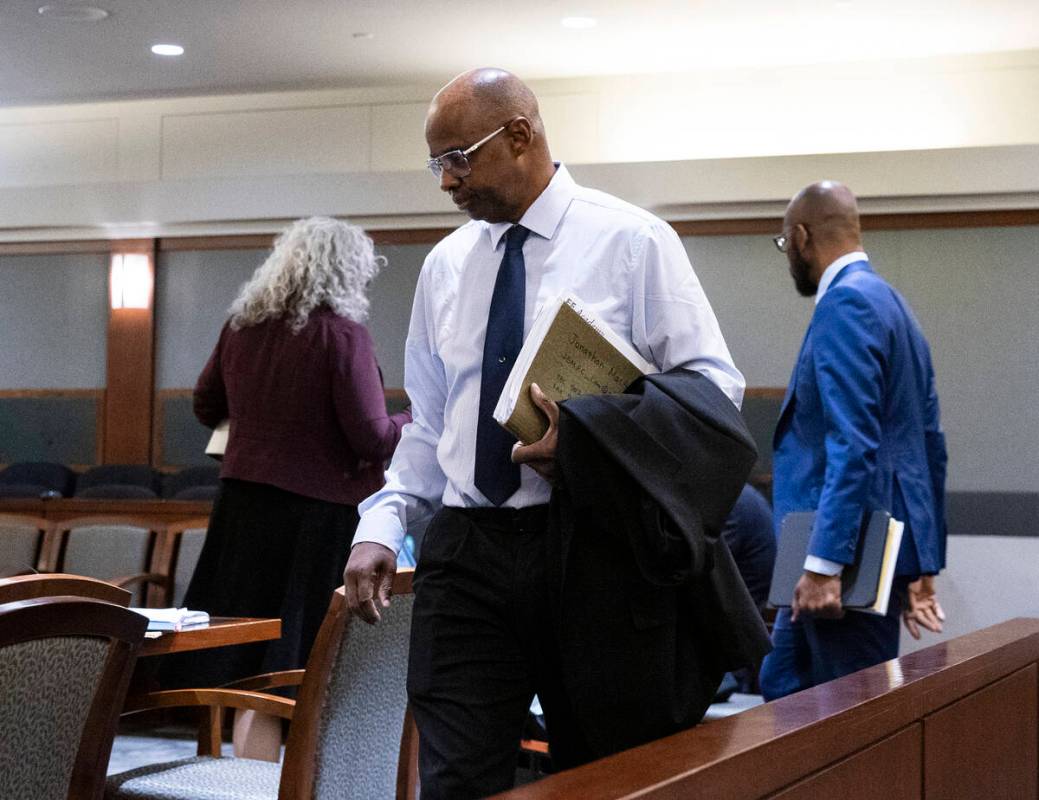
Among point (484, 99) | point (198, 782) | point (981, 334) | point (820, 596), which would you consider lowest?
point (198, 782)

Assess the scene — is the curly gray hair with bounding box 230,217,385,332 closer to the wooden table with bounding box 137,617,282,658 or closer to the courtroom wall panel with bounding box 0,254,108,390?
the wooden table with bounding box 137,617,282,658

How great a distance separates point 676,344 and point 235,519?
7.10 feet

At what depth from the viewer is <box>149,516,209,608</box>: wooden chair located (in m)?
5.77

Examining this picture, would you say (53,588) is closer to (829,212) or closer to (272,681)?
(272,681)

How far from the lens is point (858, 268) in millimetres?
2920

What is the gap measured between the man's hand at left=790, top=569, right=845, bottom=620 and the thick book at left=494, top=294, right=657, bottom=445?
3.83 feet

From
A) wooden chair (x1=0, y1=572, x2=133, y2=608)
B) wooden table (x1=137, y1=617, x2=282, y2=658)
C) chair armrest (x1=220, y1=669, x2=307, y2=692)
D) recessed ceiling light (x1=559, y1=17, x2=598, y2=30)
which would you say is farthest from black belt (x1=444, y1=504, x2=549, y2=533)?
recessed ceiling light (x1=559, y1=17, x2=598, y2=30)

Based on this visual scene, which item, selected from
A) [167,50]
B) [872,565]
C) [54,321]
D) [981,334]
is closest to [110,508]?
[167,50]

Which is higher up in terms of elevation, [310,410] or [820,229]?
[820,229]

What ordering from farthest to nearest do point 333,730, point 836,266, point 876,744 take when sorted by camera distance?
point 836,266, point 333,730, point 876,744

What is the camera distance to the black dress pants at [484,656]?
177 cm


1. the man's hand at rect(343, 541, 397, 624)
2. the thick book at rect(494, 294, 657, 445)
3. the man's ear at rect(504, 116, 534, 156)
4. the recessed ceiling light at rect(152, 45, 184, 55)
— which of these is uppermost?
the recessed ceiling light at rect(152, 45, 184, 55)

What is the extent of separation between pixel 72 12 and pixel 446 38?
1953 mm

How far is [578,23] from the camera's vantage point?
24.8 feet
